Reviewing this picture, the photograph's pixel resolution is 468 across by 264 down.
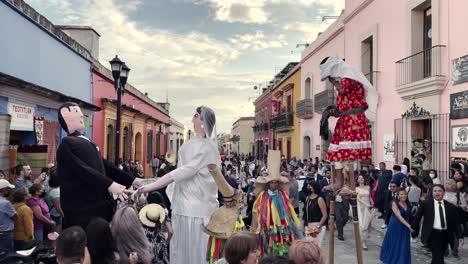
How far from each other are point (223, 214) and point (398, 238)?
12.8 ft

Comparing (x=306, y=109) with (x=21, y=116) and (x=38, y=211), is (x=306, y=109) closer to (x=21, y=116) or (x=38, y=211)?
(x=21, y=116)

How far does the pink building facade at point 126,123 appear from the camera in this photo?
47.2 feet

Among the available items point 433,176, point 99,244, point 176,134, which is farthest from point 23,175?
point 176,134

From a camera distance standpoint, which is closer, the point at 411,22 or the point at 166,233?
the point at 166,233

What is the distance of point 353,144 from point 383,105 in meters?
8.53

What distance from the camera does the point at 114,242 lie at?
2.62 metres

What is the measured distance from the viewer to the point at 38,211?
581 cm

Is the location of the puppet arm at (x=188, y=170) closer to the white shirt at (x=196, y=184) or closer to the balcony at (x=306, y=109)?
the white shirt at (x=196, y=184)

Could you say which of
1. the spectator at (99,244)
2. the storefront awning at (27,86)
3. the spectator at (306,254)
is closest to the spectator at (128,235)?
the spectator at (99,244)

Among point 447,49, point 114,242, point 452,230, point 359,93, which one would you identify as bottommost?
point 452,230

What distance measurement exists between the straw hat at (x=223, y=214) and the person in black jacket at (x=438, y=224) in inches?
143

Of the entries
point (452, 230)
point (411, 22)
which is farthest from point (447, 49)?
point (452, 230)

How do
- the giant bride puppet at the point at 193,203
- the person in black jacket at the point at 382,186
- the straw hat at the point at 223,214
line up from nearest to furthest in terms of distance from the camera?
the straw hat at the point at 223,214
the giant bride puppet at the point at 193,203
the person in black jacket at the point at 382,186

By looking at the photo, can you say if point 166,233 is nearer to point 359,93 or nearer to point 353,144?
point 353,144
